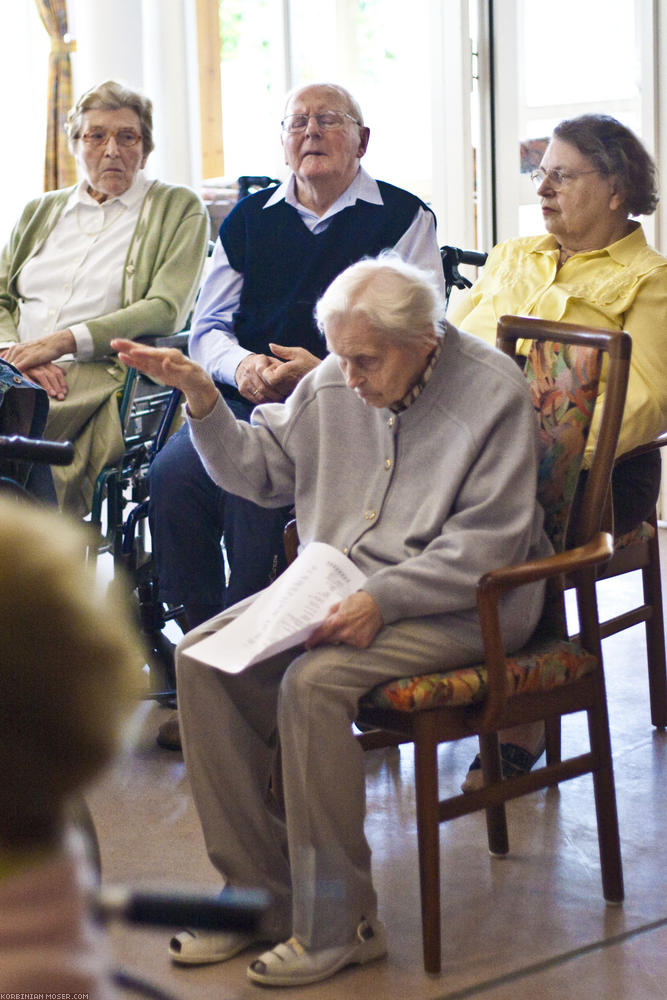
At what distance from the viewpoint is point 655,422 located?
2586mm

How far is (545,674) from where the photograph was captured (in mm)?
1960

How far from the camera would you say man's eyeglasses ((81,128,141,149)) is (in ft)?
10.7

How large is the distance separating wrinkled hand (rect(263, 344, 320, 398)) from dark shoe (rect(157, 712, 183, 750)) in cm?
81

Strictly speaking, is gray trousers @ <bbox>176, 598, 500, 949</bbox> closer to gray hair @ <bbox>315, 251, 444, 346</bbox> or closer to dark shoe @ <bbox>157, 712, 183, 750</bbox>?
gray hair @ <bbox>315, 251, 444, 346</bbox>

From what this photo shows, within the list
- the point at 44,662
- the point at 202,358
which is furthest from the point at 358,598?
the point at 44,662

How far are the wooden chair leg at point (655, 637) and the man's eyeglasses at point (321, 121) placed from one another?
1.18 metres

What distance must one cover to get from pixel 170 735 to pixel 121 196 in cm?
147

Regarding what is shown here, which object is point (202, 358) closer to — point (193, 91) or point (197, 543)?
point (197, 543)

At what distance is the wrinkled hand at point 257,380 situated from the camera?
8.93 ft

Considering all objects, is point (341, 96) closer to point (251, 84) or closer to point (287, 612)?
point (287, 612)

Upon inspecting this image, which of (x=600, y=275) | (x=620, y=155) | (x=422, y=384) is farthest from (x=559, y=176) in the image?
(x=422, y=384)

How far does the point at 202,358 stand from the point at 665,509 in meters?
2.42

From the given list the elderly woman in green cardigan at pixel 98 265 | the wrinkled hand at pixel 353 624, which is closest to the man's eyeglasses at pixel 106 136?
the elderly woman in green cardigan at pixel 98 265

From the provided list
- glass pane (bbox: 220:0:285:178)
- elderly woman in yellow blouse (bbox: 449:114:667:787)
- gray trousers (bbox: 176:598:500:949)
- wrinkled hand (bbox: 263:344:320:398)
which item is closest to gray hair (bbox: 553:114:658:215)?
elderly woman in yellow blouse (bbox: 449:114:667:787)
